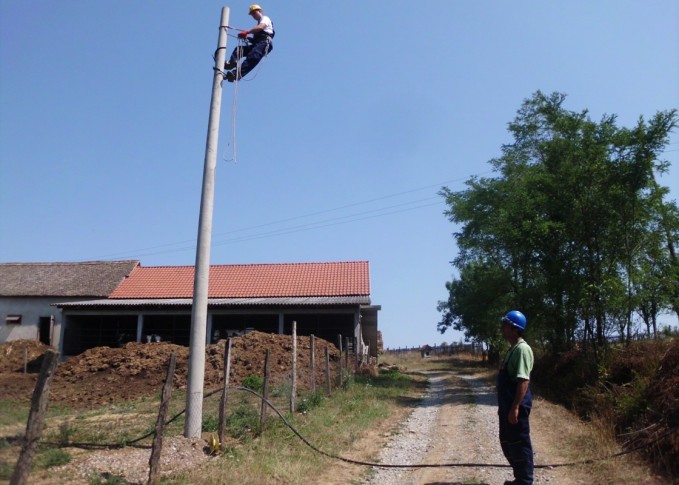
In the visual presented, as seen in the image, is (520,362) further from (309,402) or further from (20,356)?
(20,356)

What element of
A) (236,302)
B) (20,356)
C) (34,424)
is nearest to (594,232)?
(34,424)

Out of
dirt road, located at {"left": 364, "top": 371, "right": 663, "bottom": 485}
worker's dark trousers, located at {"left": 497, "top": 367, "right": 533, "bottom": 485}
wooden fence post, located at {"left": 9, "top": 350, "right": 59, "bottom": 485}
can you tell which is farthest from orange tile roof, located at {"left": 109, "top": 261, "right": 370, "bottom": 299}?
wooden fence post, located at {"left": 9, "top": 350, "right": 59, "bottom": 485}

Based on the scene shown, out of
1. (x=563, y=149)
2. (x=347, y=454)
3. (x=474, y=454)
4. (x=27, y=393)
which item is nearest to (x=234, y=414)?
(x=347, y=454)

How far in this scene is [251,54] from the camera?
905cm

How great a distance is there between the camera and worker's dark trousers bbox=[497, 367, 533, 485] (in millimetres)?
5758

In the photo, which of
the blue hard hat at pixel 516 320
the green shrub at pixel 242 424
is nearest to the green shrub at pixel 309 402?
the green shrub at pixel 242 424

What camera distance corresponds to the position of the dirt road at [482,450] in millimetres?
6789

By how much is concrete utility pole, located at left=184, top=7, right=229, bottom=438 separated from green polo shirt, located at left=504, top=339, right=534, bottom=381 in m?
4.08

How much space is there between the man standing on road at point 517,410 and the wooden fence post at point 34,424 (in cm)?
450

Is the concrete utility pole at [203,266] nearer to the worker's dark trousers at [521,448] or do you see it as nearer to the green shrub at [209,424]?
the green shrub at [209,424]

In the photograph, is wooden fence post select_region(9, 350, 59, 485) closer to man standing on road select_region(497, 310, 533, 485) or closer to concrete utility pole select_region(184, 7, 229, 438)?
concrete utility pole select_region(184, 7, 229, 438)

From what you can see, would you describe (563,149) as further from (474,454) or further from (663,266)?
(474,454)

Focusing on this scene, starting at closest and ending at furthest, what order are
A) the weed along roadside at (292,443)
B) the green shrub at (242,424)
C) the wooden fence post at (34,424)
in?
the wooden fence post at (34,424) < the weed along roadside at (292,443) < the green shrub at (242,424)

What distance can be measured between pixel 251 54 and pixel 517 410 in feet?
22.2
